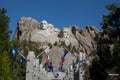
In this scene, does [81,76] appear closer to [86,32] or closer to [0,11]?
[0,11]

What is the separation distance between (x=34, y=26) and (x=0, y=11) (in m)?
147

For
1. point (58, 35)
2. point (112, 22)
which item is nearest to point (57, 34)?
point (58, 35)

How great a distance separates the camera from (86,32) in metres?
195

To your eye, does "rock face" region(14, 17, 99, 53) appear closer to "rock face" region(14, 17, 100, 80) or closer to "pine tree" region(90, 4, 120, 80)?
"rock face" region(14, 17, 100, 80)

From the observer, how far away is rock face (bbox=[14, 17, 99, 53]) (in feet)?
609

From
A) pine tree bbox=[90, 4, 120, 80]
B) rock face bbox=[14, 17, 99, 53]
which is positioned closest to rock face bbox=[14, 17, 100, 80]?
rock face bbox=[14, 17, 99, 53]

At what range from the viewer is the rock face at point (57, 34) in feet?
609

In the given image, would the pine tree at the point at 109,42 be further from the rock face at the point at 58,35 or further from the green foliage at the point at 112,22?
the rock face at the point at 58,35

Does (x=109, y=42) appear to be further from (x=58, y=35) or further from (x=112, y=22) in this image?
(x=58, y=35)

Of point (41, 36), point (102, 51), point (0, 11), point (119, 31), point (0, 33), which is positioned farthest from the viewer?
point (41, 36)

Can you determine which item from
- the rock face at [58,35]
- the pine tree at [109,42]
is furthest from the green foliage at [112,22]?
the rock face at [58,35]

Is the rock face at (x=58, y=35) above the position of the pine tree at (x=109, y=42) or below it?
above

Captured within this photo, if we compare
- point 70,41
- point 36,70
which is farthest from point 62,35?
point 36,70

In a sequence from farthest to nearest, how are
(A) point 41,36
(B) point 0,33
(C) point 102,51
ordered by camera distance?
(A) point 41,36 → (B) point 0,33 → (C) point 102,51
